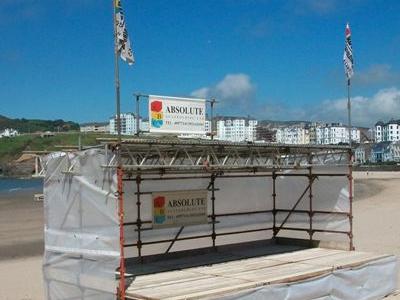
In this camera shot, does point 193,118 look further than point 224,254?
No

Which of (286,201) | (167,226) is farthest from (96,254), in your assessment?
(286,201)

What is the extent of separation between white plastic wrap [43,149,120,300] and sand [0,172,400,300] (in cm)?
287

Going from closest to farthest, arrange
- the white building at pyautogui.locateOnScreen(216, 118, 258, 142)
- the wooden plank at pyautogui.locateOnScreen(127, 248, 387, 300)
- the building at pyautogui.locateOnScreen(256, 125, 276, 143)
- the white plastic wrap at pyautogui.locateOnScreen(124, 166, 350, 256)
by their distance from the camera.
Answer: the wooden plank at pyautogui.locateOnScreen(127, 248, 387, 300)
the white building at pyautogui.locateOnScreen(216, 118, 258, 142)
the building at pyautogui.locateOnScreen(256, 125, 276, 143)
the white plastic wrap at pyautogui.locateOnScreen(124, 166, 350, 256)

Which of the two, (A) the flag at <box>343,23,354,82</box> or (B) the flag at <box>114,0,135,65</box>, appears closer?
(B) the flag at <box>114,0,135,65</box>

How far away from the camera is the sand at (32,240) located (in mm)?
15727

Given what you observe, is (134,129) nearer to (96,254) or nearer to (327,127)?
(96,254)

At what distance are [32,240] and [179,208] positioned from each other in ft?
45.9

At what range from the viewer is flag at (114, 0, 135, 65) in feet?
31.9

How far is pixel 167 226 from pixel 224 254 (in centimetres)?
180

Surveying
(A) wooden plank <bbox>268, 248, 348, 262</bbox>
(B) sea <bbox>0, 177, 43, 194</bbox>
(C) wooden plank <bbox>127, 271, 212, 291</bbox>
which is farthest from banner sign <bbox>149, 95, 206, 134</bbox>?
(B) sea <bbox>0, 177, 43, 194</bbox>

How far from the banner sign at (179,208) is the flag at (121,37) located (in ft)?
17.7

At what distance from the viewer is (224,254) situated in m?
15.7

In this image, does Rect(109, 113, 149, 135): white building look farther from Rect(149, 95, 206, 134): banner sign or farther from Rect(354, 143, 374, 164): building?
Rect(354, 143, 374, 164): building

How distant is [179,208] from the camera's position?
15211 mm
